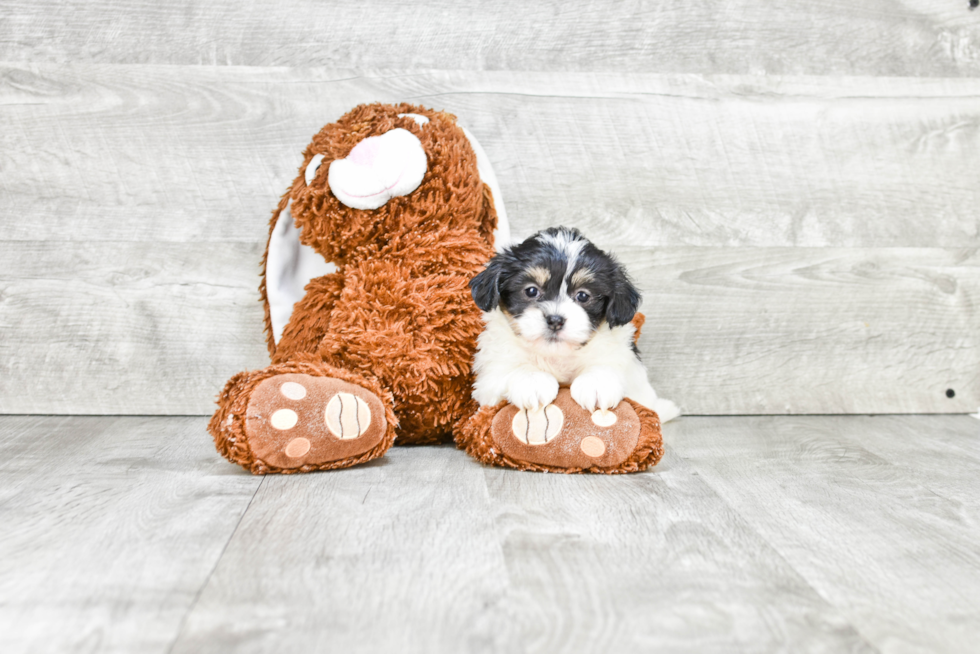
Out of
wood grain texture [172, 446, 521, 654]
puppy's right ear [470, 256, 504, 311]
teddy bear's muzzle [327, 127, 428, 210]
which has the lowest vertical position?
wood grain texture [172, 446, 521, 654]

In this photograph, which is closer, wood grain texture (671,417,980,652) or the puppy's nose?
wood grain texture (671,417,980,652)

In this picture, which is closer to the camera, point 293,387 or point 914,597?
point 914,597

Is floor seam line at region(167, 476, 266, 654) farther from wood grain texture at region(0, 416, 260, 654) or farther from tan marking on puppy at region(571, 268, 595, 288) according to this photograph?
tan marking on puppy at region(571, 268, 595, 288)

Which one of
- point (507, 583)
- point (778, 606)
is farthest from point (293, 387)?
point (778, 606)

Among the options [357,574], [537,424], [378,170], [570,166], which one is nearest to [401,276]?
[378,170]

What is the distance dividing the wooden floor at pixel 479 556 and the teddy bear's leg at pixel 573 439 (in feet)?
0.12

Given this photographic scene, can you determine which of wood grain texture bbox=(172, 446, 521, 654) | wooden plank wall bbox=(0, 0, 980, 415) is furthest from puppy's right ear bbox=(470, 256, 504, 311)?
wooden plank wall bbox=(0, 0, 980, 415)

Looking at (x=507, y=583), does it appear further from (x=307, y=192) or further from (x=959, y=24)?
(x=959, y=24)

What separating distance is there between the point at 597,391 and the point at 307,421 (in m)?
0.53

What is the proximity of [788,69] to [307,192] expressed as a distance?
1.31 metres

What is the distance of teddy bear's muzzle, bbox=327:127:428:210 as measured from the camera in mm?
1554

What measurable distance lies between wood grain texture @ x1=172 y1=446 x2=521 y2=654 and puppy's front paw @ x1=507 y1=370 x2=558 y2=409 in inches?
7.3

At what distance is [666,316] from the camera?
207cm

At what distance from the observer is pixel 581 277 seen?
1435 mm
